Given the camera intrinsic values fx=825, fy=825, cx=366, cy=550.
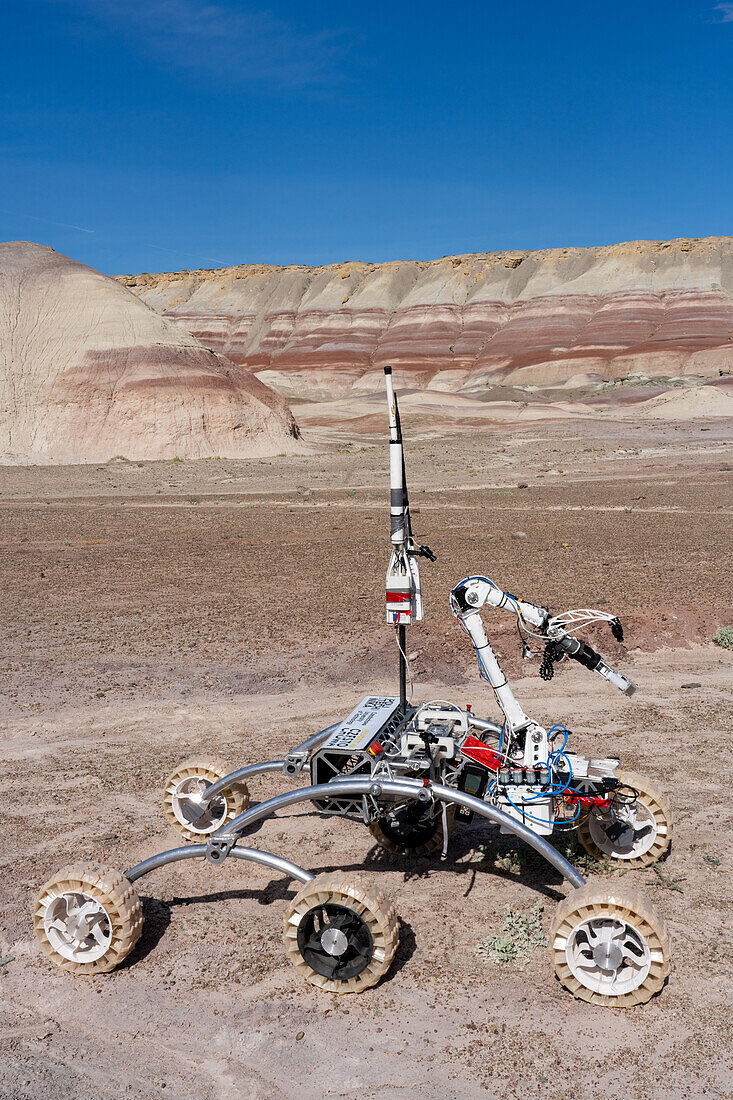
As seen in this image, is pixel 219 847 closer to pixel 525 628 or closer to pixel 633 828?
pixel 525 628

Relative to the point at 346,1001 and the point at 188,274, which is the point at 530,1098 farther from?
the point at 188,274

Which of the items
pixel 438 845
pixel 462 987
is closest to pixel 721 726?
pixel 438 845

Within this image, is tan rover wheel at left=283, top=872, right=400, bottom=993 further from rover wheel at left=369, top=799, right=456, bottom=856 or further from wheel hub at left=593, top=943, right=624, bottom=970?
rover wheel at left=369, top=799, right=456, bottom=856

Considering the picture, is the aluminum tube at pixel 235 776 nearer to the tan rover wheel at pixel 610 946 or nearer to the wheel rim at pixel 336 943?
the wheel rim at pixel 336 943

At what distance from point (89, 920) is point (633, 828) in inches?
147

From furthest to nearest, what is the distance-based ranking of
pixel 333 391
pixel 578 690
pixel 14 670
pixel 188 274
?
1. pixel 188 274
2. pixel 333 391
3. pixel 14 670
4. pixel 578 690

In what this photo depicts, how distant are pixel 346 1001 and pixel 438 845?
5.79 ft

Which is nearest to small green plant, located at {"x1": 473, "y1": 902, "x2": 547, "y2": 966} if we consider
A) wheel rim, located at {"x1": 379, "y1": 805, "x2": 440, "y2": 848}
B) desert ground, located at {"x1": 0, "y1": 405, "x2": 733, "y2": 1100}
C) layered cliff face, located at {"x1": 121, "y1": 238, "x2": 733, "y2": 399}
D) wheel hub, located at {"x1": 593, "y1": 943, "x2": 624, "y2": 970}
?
desert ground, located at {"x1": 0, "y1": 405, "x2": 733, "y2": 1100}

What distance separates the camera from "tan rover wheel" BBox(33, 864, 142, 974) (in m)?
4.91

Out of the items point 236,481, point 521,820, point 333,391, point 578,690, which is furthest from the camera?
Answer: point 333,391

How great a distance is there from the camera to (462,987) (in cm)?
474

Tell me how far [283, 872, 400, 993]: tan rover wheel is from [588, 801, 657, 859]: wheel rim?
1.99m

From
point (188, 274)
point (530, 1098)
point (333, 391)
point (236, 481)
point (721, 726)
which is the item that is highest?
point (188, 274)

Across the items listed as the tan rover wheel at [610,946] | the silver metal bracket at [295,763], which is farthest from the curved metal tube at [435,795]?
the silver metal bracket at [295,763]
